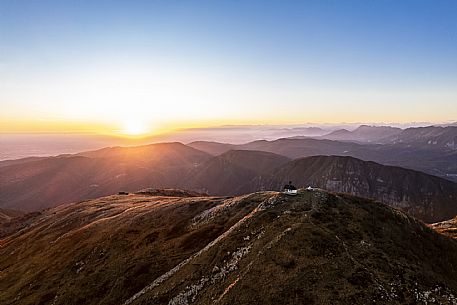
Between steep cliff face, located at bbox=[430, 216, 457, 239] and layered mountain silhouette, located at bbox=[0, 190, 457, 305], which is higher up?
layered mountain silhouette, located at bbox=[0, 190, 457, 305]

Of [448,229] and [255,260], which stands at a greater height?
[255,260]

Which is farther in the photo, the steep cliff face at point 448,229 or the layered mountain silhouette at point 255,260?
the steep cliff face at point 448,229

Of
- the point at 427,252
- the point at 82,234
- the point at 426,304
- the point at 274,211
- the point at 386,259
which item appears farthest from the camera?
the point at 82,234

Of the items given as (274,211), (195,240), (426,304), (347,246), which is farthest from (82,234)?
(426,304)

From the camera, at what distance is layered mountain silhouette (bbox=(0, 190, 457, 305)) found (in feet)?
118

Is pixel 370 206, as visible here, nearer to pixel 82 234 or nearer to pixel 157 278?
pixel 157 278

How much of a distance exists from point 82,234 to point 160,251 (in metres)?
34.9

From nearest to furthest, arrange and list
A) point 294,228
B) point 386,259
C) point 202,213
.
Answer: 1. point 386,259
2. point 294,228
3. point 202,213

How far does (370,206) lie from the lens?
59.0 metres

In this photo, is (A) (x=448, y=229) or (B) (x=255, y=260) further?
(A) (x=448, y=229)

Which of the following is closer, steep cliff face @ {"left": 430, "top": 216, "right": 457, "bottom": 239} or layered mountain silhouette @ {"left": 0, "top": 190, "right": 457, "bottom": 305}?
layered mountain silhouette @ {"left": 0, "top": 190, "right": 457, "bottom": 305}

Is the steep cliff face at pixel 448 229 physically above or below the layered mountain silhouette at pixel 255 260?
below

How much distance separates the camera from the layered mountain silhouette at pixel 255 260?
35938 millimetres

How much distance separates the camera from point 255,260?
40625 millimetres
